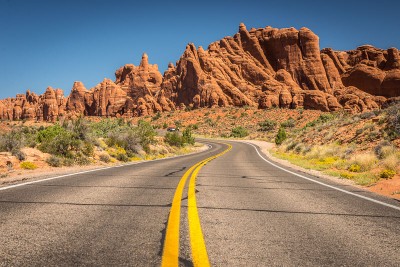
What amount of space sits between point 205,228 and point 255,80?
112146 mm

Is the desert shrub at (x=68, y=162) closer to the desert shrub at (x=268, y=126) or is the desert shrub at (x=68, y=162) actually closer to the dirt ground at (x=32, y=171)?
the dirt ground at (x=32, y=171)

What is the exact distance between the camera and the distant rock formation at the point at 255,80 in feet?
331

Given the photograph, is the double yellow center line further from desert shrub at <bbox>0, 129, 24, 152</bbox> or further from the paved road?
desert shrub at <bbox>0, 129, 24, 152</bbox>

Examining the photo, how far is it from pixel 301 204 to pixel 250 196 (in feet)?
3.89

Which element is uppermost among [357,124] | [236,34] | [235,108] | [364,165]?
[236,34]

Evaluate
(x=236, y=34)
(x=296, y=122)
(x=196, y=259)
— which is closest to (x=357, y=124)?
(x=196, y=259)

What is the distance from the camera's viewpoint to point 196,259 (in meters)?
2.97

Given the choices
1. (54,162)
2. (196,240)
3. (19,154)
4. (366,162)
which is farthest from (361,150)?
(19,154)

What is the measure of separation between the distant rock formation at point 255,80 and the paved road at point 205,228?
9191 centimetres

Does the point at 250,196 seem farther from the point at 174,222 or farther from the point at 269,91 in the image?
the point at 269,91

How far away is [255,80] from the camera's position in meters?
112

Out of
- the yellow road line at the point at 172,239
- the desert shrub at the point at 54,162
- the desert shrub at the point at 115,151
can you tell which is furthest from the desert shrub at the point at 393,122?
the desert shrub at the point at 54,162

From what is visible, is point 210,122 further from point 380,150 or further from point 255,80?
point 380,150

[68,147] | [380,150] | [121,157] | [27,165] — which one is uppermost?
[68,147]
